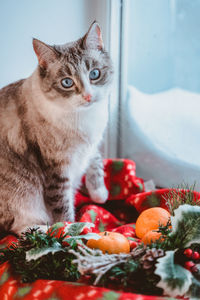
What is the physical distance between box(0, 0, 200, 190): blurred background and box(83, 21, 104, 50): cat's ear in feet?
0.73

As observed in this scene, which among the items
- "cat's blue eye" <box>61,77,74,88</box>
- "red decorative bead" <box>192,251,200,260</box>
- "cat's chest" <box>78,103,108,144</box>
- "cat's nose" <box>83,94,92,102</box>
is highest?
"cat's blue eye" <box>61,77,74,88</box>

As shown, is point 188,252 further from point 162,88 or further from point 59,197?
point 162,88

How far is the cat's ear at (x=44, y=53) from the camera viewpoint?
104 cm

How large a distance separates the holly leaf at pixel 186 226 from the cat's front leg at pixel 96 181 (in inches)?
26.0

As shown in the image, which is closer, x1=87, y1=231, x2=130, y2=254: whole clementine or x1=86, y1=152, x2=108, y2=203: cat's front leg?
x1=87, y1=231, x2=130, y2=254: whole clementine

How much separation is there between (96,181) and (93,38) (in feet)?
2.15

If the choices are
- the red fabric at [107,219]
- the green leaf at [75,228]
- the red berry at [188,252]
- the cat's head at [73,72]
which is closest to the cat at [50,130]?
the cat's head at [73,72]

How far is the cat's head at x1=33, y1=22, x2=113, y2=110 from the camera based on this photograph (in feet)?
3.53

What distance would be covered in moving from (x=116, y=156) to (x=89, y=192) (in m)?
0.52

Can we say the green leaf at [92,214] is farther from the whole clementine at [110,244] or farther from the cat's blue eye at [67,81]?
the cat's blue eye at [67,81]

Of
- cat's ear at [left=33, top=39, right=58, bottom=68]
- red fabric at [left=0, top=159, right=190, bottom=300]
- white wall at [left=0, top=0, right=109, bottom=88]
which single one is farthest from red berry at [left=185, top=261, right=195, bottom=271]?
white wall at [left=0, top=0, right=109, bottom=88]

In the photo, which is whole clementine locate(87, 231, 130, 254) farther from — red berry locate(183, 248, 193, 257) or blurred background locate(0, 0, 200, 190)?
blurred background locate(0, 0, 200, 190)

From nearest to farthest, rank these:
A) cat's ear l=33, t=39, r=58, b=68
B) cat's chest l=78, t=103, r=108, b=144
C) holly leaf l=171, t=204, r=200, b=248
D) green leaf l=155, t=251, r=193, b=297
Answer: green leaf l=155, t=251, r=193, b=297 → holly leaf l=171, t=204, r=200, b=248 → cat's ear l=33, t=39, r=58, b=68 → cat's chest l=78, t=103, r=108, b=144

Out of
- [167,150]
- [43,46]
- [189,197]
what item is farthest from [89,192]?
[43,46]
